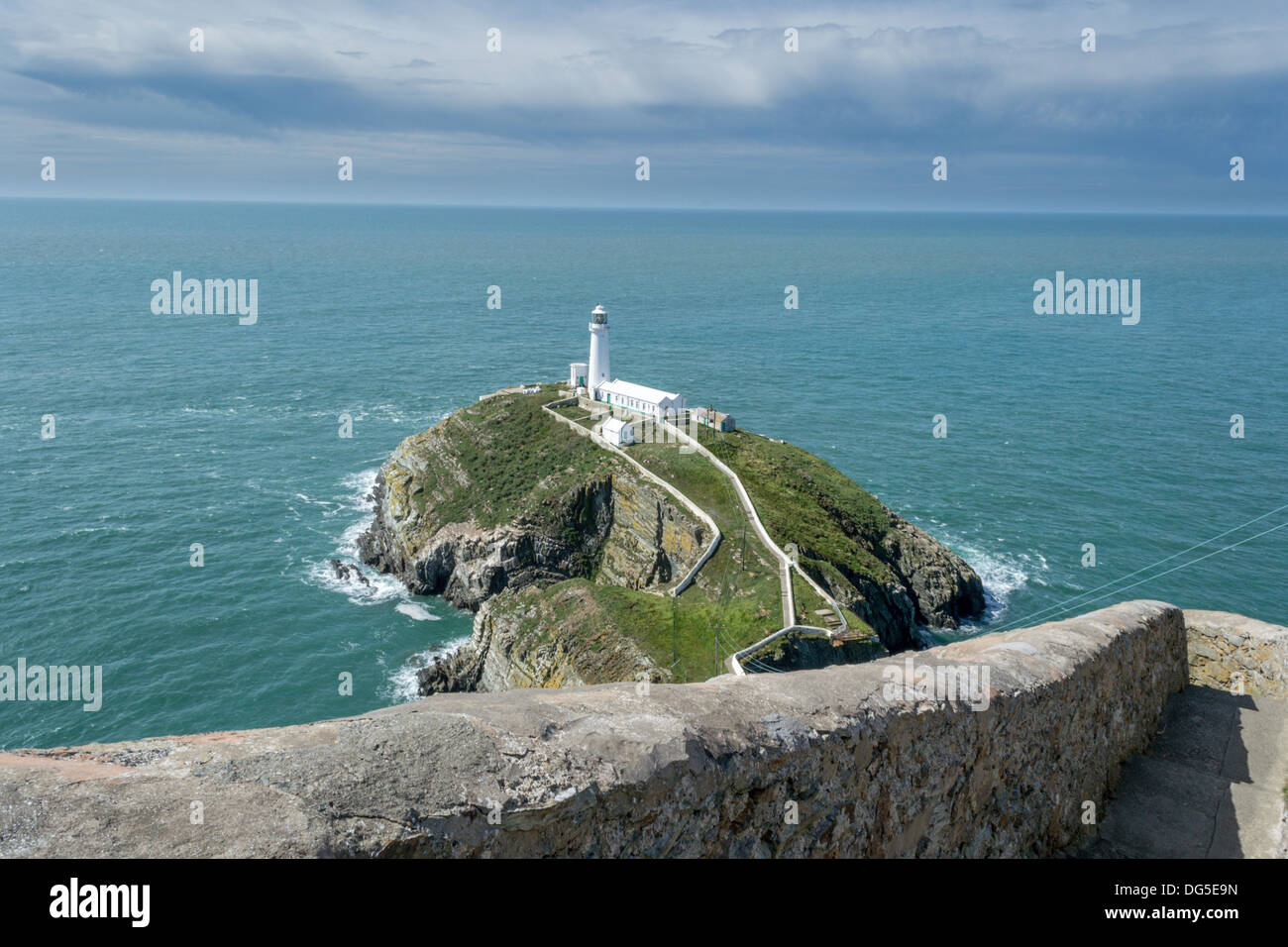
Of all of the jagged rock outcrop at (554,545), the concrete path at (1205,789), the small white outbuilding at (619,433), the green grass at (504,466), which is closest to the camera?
the concrete path at (1205,789)

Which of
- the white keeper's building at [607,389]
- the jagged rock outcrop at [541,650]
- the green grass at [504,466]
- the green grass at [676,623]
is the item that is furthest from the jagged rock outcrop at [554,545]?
the white keeper's building at [607,389]

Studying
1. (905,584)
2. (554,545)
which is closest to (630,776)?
(554,545)

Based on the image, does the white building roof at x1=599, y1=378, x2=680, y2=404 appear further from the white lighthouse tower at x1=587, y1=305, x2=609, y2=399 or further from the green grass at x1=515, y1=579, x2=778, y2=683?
the green grass at x1=515, y1=579, x2=778, y2=683

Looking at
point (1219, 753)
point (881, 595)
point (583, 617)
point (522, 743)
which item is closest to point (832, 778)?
point (522, 743)

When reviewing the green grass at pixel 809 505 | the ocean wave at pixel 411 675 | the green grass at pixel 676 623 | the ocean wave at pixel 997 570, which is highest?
the green grass at pixel 809 505

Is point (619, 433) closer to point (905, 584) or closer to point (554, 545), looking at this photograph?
point (554, 545)

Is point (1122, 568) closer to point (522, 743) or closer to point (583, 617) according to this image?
point (583, 617)

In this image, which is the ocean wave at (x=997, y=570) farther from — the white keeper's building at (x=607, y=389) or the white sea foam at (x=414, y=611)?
the white sea foam at (x=414, y=611)
